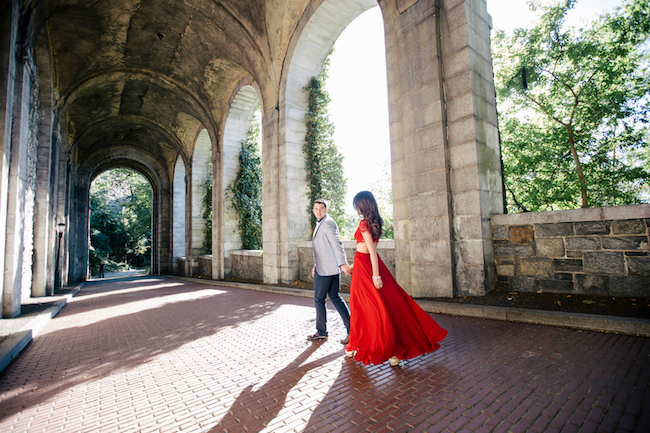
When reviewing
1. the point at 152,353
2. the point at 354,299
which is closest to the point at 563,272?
the point at 354,299

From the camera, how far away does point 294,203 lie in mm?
8969

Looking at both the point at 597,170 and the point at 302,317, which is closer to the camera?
the point at 302,317

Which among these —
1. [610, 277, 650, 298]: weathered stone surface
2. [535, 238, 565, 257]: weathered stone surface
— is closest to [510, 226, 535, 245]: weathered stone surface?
[535, 238, 565, 257]: weathered stone surface

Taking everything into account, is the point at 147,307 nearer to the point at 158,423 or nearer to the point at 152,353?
the point at 152,353

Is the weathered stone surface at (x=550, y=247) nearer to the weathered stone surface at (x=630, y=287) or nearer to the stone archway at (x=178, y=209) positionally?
the weathered stone surface at (x=630, y=287)

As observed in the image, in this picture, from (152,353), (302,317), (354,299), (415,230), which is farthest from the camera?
(415,230)

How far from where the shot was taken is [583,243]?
157 inches

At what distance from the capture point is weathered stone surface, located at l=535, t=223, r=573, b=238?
4.13 metres

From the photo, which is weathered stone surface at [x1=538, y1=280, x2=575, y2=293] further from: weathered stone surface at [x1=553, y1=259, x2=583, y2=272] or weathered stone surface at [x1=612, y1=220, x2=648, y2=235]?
weathered stone surface at [x1=612, y1=220, x2=648, y2=235]

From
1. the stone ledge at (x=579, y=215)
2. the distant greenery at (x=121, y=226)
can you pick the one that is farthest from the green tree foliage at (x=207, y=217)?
the distant greenery at (x=121, y=226)

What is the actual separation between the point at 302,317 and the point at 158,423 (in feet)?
10.1

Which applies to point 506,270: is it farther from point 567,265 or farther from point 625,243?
point 625,243

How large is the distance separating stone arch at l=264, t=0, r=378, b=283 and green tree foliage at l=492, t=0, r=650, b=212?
34.9ft

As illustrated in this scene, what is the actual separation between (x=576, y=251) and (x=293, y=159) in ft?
22.2
